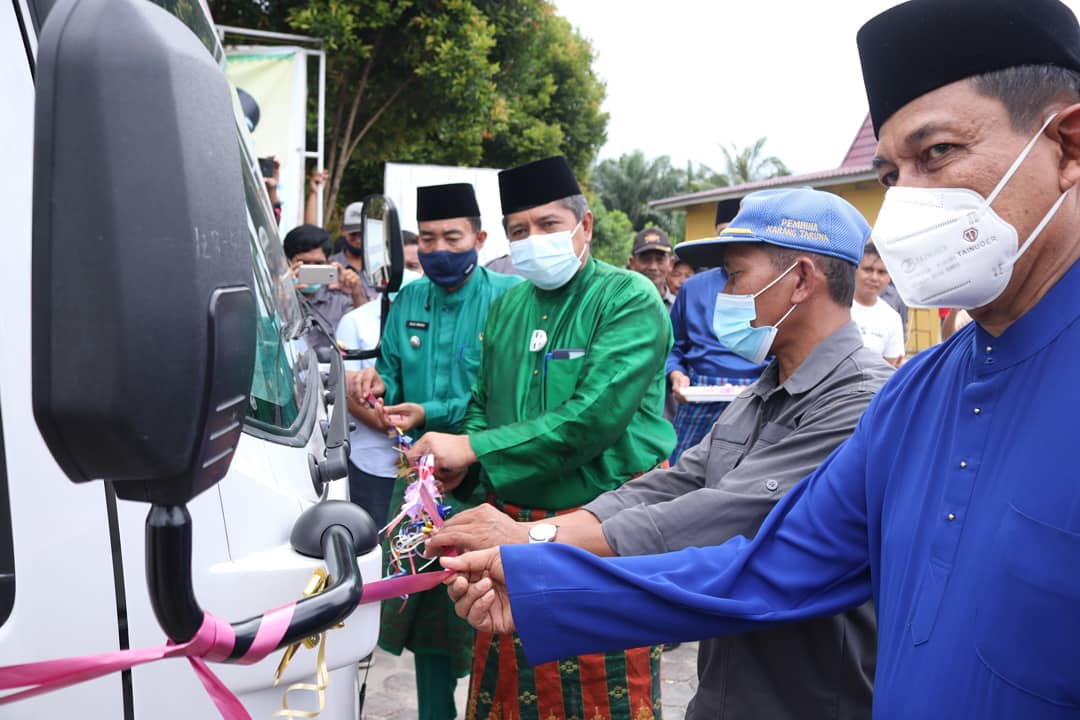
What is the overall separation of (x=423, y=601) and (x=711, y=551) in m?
2.18

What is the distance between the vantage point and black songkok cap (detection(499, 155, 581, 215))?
3.56 meters

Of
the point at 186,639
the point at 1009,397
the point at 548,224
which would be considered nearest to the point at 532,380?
the point at 548,224

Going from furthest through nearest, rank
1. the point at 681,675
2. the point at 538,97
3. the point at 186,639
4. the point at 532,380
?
the point at 538,97 < the point at 681,675 < the point at 532,380 < the point at 186,639

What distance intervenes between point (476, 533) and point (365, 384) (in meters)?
1.90

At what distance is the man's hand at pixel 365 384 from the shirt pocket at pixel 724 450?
2.02 m

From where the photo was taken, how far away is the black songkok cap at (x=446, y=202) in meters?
4.18

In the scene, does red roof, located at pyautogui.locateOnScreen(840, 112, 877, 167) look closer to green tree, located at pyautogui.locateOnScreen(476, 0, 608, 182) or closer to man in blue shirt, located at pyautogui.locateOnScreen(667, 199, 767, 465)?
green tree, located at pyautogui.locateOnScreen(476, 0, 608, 182)

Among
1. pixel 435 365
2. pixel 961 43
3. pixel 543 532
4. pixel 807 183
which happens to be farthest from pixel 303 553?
pixel 807 183

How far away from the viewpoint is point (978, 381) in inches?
54.5

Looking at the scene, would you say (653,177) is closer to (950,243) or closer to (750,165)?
(750,165)

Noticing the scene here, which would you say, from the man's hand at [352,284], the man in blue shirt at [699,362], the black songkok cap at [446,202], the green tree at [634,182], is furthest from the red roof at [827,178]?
the green tree at [634,182]

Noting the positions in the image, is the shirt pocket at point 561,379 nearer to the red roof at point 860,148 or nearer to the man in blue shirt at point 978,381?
the man in blue shirt at point 978,381

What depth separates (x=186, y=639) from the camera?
0.97m

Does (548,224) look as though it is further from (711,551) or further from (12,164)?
(12,164)
